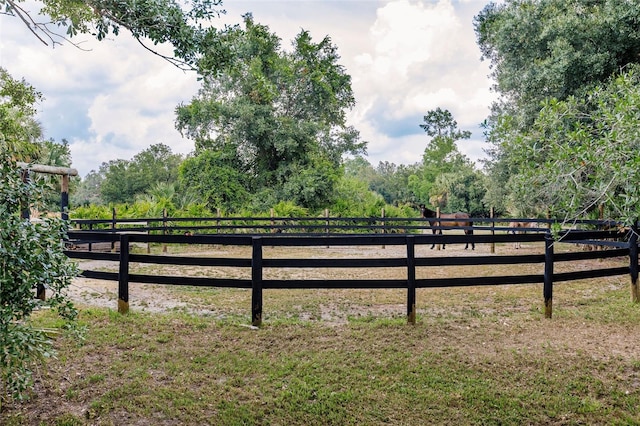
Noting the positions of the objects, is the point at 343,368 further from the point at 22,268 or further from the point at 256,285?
the point at 22,268

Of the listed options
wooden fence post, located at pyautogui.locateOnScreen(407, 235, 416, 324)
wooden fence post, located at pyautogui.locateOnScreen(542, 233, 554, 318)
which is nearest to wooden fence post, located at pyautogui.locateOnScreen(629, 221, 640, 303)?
wooden fence post, located at pyautogui.locateOnScreen(542, 233, 554, 318)

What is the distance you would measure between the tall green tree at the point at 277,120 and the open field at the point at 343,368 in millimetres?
17327

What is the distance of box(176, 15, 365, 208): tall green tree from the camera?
2366 centimetres

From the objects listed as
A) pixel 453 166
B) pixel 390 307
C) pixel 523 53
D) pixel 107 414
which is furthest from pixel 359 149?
pixel 107 414

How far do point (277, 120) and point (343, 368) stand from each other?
21.0 m

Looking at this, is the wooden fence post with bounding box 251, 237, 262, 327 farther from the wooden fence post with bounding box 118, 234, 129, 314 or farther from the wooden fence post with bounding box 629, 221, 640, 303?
the wooden fence post with bounding box 629, 221, 640, 303

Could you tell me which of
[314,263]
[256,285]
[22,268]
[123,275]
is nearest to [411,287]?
[314,263]

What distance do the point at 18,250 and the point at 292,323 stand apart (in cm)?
333

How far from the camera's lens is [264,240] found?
18.8 ft

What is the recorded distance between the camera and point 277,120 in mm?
24203

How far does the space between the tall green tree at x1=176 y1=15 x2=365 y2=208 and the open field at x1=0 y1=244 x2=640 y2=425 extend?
56.8 ft

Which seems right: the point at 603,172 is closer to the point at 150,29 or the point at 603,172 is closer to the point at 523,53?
the point at 150,29

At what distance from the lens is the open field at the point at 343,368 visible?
365cm

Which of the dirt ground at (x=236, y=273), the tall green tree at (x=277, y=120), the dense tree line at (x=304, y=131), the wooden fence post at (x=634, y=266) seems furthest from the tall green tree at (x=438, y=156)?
the wooden fence post at (x=634, y=266)
